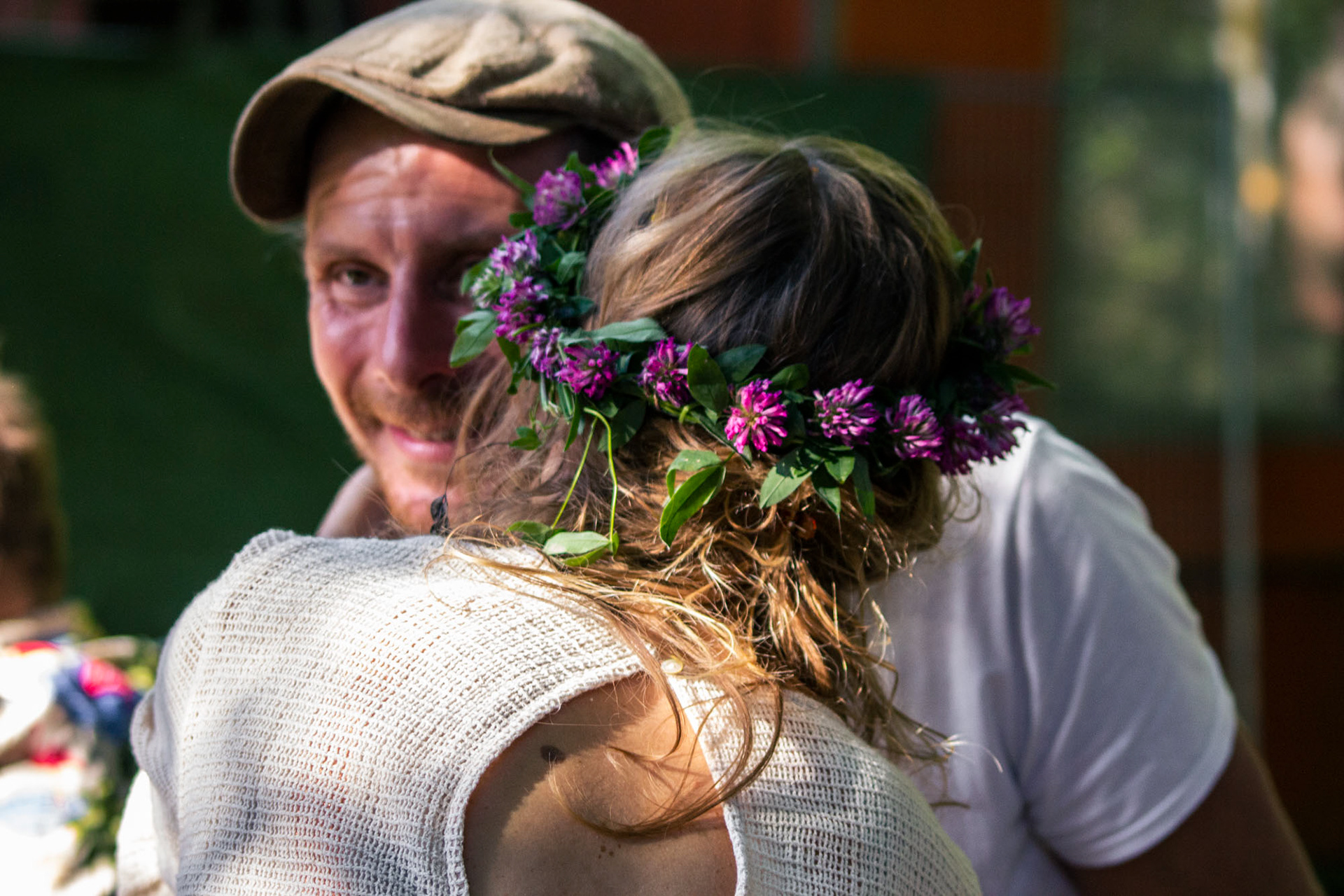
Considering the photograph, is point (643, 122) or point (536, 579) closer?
point (536, 579)

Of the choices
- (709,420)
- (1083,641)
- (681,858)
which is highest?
(709,420)

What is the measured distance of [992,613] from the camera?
1.75 m

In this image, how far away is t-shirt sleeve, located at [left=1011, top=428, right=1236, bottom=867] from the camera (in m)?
1.69

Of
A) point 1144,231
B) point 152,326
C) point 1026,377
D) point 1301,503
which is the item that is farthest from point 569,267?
point 1301,503

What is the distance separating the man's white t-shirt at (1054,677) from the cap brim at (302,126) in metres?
0.88

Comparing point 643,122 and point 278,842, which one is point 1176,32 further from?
point 278,842

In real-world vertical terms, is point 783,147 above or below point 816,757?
above

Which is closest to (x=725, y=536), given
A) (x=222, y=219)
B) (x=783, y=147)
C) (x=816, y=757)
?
(x=816, y=757)

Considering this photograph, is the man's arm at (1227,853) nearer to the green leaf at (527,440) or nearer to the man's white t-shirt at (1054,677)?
the man's white t-shirt at (1054,677)

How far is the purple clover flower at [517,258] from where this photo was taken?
142 centimetres

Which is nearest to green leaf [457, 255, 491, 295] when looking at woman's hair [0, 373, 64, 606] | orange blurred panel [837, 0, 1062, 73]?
woman's hair [0, 373, 64, 606]

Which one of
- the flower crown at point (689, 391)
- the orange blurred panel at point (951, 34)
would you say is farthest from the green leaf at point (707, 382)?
the orange blurred panel at point (951, 34)

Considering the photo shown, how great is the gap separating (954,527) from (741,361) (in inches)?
26.2

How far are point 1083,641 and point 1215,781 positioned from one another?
28 cm
